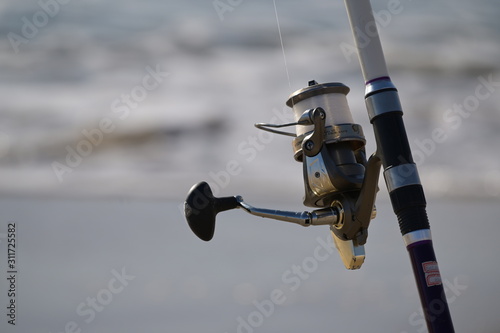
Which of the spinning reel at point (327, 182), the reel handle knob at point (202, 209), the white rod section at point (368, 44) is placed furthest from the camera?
the reel handle knob at point (202, 209)

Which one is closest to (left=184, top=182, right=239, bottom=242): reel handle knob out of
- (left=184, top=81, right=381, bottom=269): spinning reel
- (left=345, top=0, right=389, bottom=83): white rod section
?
(left=184, top=81, right=381, bottom=269): spinning reel

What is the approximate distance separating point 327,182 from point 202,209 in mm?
623

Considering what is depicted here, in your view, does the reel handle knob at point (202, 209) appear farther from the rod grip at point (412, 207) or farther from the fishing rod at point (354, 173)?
the rod grip at point (412, 207)

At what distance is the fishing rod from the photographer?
310cm

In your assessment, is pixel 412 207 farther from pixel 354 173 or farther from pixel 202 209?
pixel 202 209

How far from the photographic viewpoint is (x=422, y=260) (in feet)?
10.0

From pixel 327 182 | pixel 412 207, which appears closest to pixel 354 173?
pixel 327 182

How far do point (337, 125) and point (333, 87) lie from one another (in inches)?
7.9

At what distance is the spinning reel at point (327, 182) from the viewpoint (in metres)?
3.70

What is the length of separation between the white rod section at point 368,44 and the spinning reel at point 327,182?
398mm

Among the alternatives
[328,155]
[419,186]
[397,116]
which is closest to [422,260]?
[419,186]

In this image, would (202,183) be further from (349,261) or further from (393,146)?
(393,146)

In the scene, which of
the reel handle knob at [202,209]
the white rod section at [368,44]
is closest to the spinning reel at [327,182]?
the reel handle knob at [202,209]

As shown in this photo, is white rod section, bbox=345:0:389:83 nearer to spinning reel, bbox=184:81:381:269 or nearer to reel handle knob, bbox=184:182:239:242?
spinning reel, bbox=184:81:381:269
